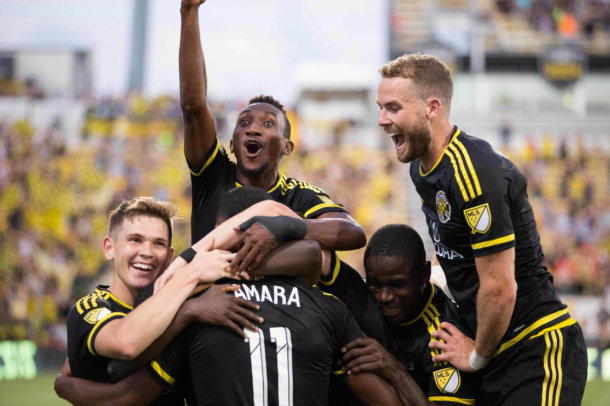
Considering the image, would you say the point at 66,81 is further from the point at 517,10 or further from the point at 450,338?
the point at 450,338

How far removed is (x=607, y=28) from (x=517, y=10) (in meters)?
3.47

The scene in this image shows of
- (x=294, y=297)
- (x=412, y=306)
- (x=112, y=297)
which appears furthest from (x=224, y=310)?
(x=412, y=306)

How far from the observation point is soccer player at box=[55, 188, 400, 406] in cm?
288

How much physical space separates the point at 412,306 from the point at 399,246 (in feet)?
1.21

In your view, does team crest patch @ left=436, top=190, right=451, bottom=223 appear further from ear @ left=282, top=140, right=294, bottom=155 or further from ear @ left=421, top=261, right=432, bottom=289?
ear @ left=282, top=140, right=294, bottom=155

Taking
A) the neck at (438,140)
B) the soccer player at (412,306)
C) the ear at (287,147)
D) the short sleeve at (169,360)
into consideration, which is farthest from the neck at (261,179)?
the short sleeve at (169,360)

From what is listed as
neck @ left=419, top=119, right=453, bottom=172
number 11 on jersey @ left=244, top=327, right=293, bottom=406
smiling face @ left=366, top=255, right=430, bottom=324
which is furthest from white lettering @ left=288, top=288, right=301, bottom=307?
neck @ left=419, top=119, right=453, bottom=172

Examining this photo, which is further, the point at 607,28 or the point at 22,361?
the point at 607,28

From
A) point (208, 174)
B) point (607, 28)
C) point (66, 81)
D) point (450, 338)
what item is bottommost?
point (450, 338)

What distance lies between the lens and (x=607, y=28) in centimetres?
2433

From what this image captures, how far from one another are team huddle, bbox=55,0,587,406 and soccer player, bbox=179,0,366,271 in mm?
23

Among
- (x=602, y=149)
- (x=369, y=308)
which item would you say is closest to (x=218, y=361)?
(x=369, y=308)

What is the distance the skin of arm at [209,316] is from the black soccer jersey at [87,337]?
0.35 meters

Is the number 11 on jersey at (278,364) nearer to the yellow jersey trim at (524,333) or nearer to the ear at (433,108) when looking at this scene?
the yellow jersey trim at (524,333)
